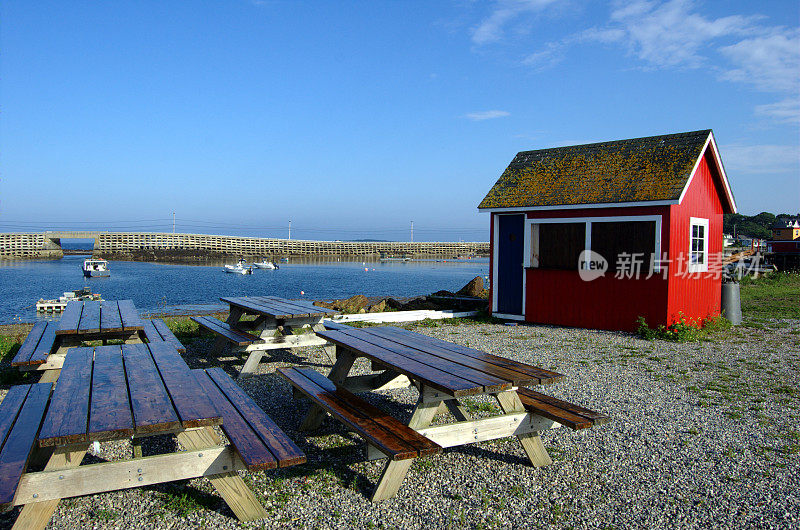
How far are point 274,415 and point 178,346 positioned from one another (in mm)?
1337

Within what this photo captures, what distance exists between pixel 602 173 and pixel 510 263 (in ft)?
9.17

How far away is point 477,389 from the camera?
3.77 meters

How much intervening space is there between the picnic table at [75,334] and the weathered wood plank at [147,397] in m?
1.33

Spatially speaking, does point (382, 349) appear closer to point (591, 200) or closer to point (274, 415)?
point (274, 415)

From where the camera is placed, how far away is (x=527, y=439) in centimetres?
441

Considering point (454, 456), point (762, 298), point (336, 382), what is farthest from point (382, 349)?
point (762, 298)

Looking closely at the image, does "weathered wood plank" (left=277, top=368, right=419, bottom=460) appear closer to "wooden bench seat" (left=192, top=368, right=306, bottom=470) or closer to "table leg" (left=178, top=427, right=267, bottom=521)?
"wooden bench seat" (left=192, top=368, right=306, bottom=470)

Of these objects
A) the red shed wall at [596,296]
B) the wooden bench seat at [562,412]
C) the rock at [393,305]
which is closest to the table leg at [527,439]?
the wooden bench seat at [562,412]

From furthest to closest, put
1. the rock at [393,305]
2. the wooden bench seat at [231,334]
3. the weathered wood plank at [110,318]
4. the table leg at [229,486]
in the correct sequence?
the rock at [393,305] → the wooden bench seat at [231,334] → the weathered wood plank at [110,318] → the table leg at [229,486]

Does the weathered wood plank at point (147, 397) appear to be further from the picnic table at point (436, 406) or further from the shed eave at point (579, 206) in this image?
the shed eave at point (579, 206)

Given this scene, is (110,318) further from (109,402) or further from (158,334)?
(109,402)

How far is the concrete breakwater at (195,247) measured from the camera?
117125mm

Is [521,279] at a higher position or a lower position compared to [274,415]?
higher

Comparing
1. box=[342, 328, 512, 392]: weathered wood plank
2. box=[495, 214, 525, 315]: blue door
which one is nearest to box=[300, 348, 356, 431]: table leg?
box=[342, 328, 512, 392]: weathered wood plank
